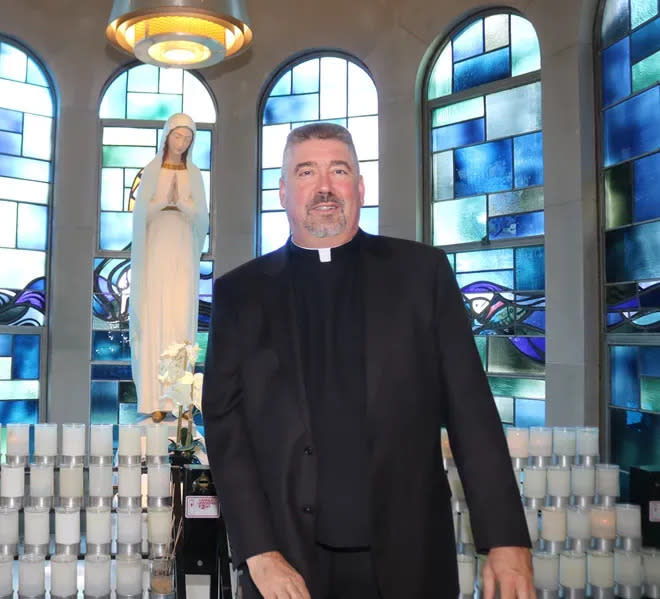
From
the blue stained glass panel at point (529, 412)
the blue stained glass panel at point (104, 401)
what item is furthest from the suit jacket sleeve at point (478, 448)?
the blue stained glass panel at point (104, 401)

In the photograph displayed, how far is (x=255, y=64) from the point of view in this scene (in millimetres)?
8172

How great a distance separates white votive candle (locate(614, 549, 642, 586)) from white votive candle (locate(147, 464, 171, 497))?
1.66 meters

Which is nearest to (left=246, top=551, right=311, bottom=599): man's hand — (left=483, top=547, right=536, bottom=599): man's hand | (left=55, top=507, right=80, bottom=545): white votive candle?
(left=483, top=547, right=536, bottom=599): man's hand

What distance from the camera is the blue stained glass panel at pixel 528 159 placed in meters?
6.85

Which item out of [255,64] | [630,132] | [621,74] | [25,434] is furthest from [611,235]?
[25,434]

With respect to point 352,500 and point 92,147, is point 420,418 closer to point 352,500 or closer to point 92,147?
point 352,500

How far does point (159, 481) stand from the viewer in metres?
3.11

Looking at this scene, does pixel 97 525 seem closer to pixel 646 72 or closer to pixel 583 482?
pixel 583 482

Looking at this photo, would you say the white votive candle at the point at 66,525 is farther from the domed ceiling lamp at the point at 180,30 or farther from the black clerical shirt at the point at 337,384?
the domed ceiling lamp at the point at 180,30

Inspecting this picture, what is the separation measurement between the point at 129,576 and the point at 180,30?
3.11 m

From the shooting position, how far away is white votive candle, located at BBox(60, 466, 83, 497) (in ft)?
10.4

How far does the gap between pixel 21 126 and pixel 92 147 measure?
Answer: 2.27 feet

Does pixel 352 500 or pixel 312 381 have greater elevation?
pixel 312 381

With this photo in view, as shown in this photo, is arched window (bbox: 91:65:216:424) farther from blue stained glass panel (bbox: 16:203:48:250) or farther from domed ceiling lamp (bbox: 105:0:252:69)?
domed ceiling lamp (bbox: 105:0:252:69)
